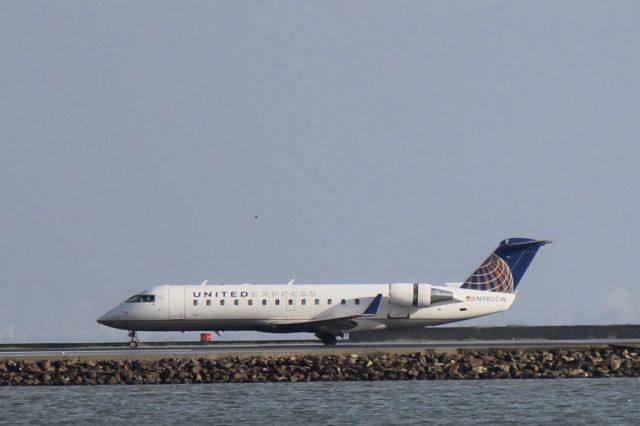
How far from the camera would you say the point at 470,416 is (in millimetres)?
36219

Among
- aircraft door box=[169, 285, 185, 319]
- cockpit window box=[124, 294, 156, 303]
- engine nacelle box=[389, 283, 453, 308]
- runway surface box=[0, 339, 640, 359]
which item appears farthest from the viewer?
cockpit window box=[124, 294, 156, 303]

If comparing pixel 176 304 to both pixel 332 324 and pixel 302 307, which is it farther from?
pixel 332 324

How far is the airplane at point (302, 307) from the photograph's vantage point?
5584 centimetres

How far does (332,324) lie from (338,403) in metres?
17.3

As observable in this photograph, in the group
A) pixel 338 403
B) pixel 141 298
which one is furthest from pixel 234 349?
pixel 338 403

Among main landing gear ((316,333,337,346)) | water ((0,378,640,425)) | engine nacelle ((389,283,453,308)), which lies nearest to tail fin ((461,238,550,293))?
engine nacelle ((389,283,453,308))

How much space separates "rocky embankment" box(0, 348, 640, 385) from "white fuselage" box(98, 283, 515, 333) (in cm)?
984

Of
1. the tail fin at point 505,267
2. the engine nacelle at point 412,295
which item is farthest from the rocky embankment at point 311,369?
the tail fin at point 505,267

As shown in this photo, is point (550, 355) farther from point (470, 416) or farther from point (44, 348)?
point (44, 348)

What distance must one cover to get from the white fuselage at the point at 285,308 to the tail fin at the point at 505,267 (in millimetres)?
1280

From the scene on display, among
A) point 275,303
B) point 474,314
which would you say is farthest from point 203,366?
point 474,314

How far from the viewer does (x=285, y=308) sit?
184 ft

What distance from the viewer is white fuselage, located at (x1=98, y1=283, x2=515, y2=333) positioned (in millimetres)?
55969

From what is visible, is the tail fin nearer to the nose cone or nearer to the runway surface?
Result: the runway surface
